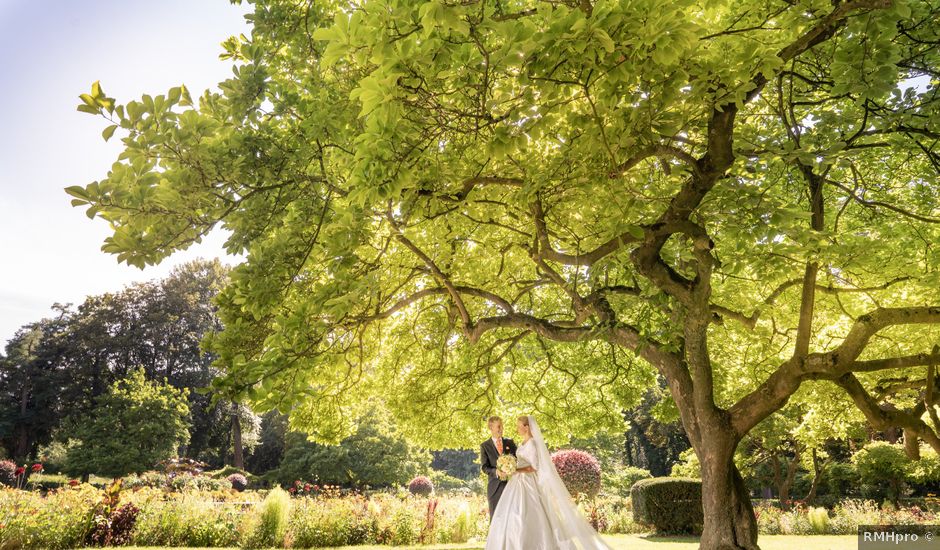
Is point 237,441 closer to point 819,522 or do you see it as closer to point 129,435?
point 129,435

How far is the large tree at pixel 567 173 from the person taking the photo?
358 centimetres

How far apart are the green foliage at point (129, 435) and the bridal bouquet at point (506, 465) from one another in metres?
24.7

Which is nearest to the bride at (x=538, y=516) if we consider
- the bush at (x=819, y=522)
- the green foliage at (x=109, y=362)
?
the bush at (x=819, y=522)

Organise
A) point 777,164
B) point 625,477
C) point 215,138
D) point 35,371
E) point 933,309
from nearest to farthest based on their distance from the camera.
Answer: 1. point 215,138
2. point 933,309
3. point 777,164
4. point 625,477
5. point 35,371

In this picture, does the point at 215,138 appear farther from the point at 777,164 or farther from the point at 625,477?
the point at 625,477

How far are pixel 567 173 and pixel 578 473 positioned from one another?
15424 millimetres

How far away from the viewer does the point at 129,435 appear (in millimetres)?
26500

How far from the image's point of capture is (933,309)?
6.47m

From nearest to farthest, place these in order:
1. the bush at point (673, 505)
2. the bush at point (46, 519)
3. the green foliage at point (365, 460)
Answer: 1. the bush at point (46, 519)
2. the bush at point (673, 505)
3. the green foliage at point (365, 460)

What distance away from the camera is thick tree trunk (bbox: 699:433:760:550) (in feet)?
23.0

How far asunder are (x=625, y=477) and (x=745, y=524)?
91.2ft

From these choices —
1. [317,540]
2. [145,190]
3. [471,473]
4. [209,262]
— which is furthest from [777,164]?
[471,473]

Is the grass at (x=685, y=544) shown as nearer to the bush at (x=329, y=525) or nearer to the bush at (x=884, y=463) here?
the bush at (x=329, y=525)

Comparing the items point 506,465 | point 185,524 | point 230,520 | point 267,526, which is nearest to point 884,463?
point 506,465
